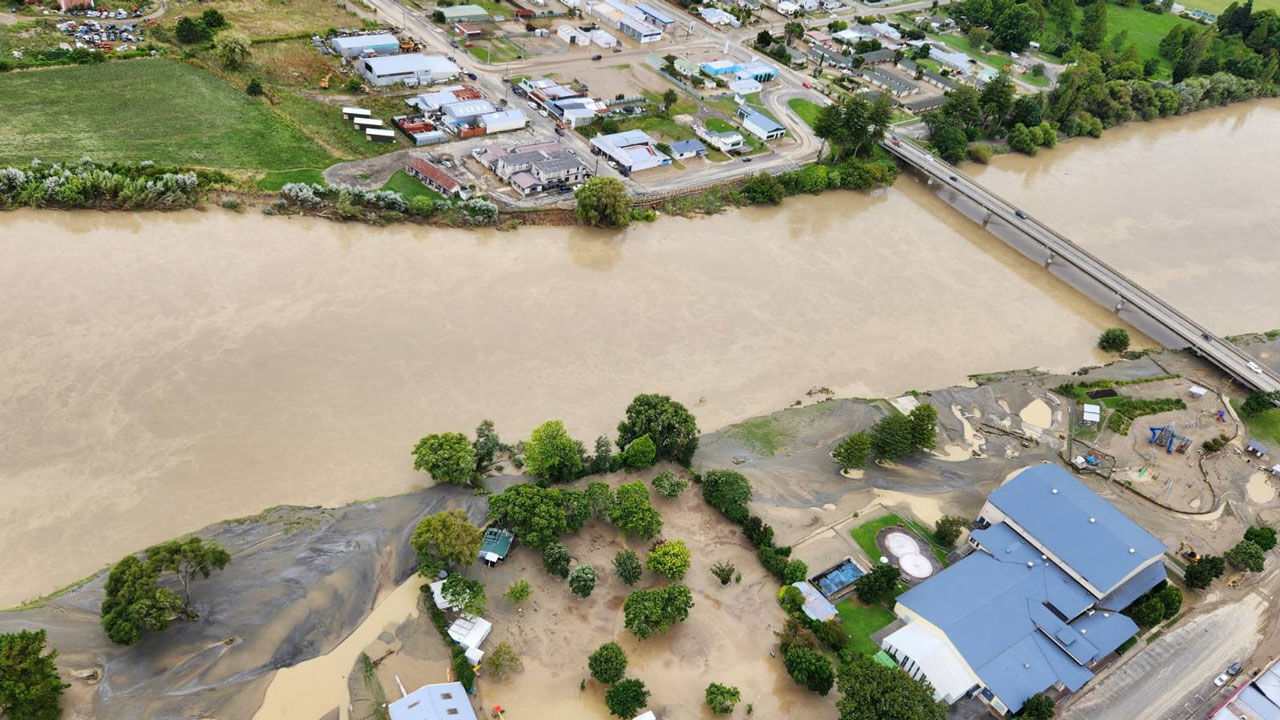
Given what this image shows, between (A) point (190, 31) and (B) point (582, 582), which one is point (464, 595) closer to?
(B) point (582, 582)

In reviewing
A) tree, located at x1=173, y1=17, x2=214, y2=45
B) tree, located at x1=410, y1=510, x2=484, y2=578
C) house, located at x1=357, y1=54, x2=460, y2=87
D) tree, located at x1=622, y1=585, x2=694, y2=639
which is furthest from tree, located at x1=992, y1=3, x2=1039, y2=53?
tree, located at x1=410, y1=510, x2=484, y2=578

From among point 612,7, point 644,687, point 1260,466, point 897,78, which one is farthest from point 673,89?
point 644,687

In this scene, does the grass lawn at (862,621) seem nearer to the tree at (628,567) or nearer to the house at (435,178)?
the tree at (628,567)

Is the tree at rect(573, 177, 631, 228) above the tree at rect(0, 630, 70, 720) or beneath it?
above

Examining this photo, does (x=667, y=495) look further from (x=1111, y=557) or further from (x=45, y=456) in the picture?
(x=45, y=456)

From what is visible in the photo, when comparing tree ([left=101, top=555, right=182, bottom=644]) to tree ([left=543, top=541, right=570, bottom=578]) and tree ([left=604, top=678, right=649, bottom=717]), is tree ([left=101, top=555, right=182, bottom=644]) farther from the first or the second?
tree ([left=604, top=678, right=649, bottom=717])

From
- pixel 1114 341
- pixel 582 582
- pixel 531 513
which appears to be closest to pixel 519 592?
pixel 582 582

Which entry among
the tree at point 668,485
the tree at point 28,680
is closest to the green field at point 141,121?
the tree at point 668,485
